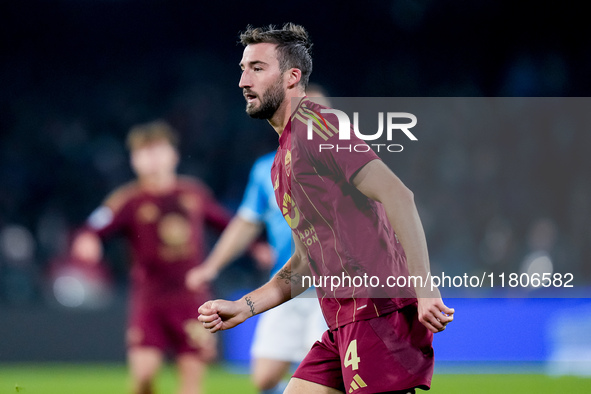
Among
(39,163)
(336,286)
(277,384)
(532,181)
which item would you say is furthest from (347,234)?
(39,163)

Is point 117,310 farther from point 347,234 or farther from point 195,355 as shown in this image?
point 347,234

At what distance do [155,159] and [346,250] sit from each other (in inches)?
147

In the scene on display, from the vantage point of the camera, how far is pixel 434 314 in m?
2.64

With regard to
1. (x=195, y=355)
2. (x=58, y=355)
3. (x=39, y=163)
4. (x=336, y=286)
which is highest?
(x=39, y=163)

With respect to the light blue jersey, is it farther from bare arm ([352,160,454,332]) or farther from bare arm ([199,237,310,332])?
bare arm ([352,160,454,332])

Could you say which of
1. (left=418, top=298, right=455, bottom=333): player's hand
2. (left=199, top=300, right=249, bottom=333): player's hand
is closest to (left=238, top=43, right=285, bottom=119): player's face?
(left=199, top=300, right=249, bottom=333): player's hand

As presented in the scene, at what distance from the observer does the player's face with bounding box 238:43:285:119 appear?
3332 millimetres

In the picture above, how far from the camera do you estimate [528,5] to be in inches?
558

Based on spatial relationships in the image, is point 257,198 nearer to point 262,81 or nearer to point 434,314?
point 262,81

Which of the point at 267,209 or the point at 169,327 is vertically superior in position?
the point at 267,209

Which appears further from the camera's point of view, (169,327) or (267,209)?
(169,327)

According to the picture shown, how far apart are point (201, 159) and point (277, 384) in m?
8.33

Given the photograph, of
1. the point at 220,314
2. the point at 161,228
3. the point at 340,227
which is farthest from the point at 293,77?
the point at 161,228

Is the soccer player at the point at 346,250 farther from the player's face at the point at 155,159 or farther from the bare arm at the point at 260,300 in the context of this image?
the player's face at the point at 155,159
